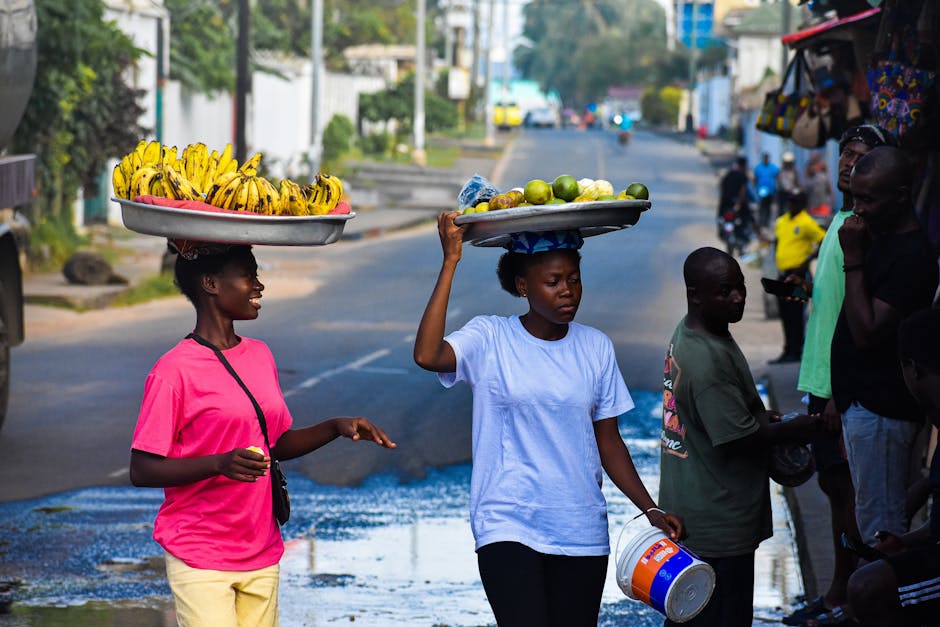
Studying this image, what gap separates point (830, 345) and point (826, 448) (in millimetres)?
556

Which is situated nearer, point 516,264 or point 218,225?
point 218,225

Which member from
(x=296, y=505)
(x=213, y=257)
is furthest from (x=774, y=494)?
(x=213, y=257)

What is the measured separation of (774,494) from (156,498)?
3826mm

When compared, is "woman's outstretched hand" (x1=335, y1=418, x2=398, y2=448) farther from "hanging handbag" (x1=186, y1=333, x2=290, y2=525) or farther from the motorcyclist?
the motorcyclist

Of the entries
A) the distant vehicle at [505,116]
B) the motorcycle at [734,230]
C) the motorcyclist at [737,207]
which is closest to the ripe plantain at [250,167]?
the motorcyclist at [737,207]

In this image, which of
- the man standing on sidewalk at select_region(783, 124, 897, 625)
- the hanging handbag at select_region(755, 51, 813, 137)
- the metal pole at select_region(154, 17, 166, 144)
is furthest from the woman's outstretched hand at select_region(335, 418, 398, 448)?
the metal pole at select_region(154, 17, 166, 144)

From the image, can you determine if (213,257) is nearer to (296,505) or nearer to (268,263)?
(296,505)

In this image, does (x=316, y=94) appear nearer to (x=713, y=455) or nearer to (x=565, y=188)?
(x=713, y=455)

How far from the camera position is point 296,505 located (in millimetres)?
9180

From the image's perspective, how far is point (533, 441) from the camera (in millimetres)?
4582

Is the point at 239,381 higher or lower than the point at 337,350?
higher

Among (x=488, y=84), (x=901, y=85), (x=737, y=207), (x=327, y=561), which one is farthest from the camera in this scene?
(x=488, y=84)

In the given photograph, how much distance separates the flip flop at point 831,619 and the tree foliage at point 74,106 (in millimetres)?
16413

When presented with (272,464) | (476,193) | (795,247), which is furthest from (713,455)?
(795,247)
